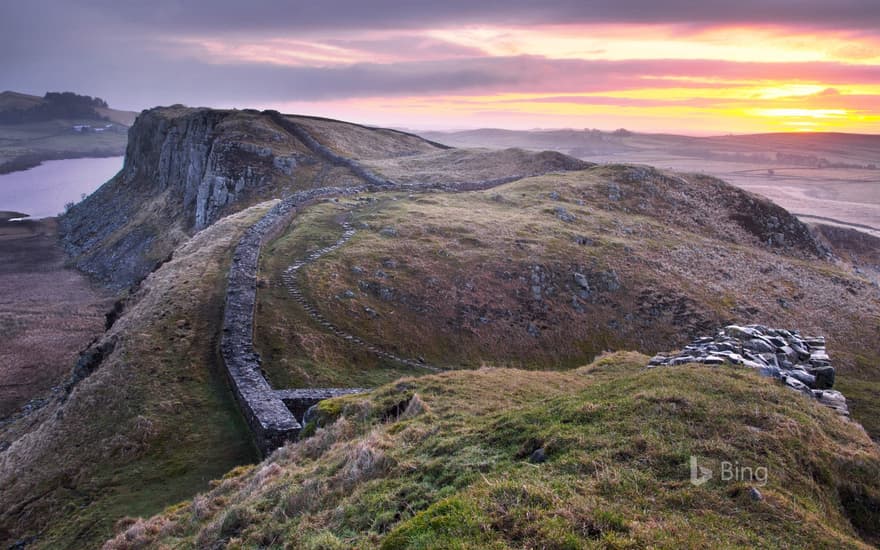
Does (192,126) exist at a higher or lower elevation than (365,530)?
higher

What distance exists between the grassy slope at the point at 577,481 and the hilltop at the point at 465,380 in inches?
2.6

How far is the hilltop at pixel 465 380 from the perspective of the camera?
10.7 m

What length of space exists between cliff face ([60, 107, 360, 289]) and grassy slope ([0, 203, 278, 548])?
47057mm

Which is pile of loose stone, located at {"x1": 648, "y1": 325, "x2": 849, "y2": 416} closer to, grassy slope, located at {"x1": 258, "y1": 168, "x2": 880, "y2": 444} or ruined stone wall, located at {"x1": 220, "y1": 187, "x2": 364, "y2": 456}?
grassy slope, located at {"x1": 258, "y1": 168, "x2": 880, "y2": 444}

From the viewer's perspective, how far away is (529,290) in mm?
41156

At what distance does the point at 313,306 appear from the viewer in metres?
34.6

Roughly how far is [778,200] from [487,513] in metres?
179

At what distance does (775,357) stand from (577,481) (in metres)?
13.6

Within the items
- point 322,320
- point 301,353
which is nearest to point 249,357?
point 301,353

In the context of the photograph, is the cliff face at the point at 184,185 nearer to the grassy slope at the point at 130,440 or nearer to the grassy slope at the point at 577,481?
the grassy slope at the point at 130,440

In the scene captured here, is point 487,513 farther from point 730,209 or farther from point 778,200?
point 778,200

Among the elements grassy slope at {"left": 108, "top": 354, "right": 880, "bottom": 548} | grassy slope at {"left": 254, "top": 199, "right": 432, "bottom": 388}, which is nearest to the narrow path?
grassy slope at {"left": 254, "top": 199, "right": 432, "bottom": 388}

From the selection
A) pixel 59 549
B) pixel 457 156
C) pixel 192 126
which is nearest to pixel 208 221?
pixel 192 126

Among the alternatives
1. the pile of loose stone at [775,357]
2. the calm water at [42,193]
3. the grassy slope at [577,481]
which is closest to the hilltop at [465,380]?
the grassy slope at [577,481]
